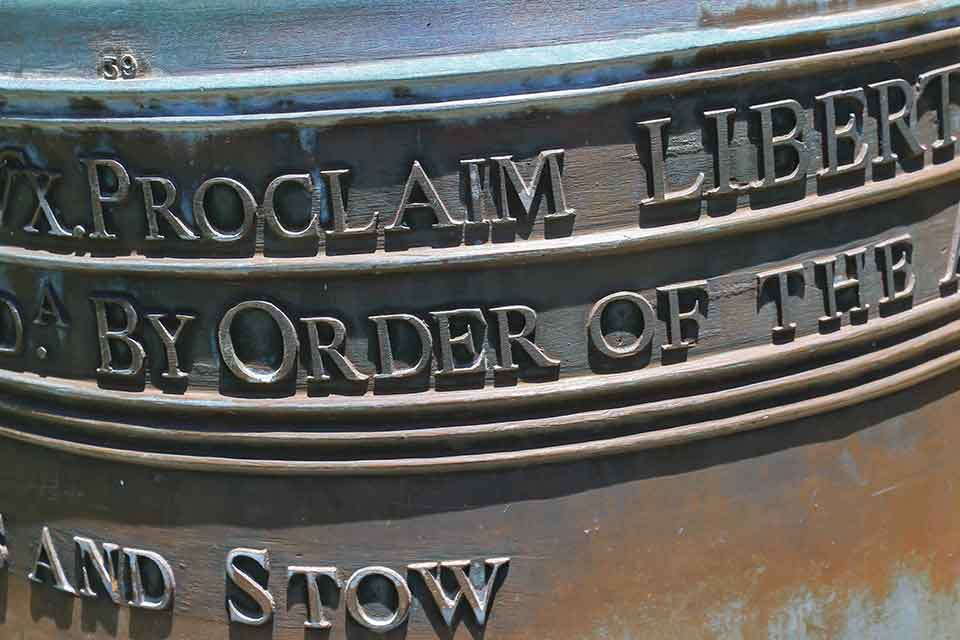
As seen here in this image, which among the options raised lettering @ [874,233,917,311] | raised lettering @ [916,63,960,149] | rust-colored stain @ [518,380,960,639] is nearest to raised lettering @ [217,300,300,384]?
rust-colored stain @ [518,380,960,639]

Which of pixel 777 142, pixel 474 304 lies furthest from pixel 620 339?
A: pixel 777 142

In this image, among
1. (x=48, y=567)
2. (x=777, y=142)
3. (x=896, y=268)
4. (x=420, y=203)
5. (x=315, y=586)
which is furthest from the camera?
(x=48, y=567)

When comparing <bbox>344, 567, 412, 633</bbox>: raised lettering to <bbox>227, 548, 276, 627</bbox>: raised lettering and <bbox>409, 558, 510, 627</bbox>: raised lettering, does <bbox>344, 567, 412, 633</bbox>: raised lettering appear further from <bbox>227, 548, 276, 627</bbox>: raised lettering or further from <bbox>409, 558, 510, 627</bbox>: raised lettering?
<bbox>227, 548, 276, 627</bbox>: raised lettering

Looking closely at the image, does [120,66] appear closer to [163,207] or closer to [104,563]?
[163,207]

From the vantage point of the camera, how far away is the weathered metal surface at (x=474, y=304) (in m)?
3.18

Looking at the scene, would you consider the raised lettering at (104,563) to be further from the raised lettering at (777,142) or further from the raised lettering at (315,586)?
the raised lettering at (777,142)

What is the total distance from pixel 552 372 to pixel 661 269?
370 mm

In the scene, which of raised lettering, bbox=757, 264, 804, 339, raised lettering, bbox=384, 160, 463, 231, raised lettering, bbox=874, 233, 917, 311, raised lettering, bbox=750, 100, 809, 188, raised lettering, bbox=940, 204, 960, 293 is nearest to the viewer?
raised lettering, bbox=384, 160, 463, 231

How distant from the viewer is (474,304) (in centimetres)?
327

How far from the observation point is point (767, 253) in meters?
3.39

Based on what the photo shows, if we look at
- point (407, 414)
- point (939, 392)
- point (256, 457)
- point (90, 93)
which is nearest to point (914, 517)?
point (939, 392)

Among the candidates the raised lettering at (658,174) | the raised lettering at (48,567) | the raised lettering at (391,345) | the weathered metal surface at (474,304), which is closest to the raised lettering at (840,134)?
the weathered metal surface at (474,304)

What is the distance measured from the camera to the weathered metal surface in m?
3.18

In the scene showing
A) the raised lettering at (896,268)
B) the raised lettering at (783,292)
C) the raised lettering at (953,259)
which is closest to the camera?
the raised lettering at (783,292)
